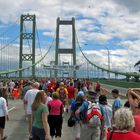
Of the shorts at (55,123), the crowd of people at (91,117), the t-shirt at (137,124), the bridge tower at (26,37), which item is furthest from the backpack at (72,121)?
the bridge tower at (26,37)

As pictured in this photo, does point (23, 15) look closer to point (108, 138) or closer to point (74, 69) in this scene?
point (74, 69)

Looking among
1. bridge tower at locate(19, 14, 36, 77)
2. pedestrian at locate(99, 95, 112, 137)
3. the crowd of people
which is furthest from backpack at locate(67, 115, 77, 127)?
bridge tower at locate(19, 14, 36, 77)

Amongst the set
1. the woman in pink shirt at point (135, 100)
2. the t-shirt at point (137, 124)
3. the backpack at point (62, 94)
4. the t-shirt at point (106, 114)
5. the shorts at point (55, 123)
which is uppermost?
the woman in pink shirt at point (135, 100)

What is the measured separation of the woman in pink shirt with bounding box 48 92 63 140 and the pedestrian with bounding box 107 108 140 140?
7.33 m

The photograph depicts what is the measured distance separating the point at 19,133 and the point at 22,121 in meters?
4.28

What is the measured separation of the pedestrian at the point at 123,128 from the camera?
16.4 feet

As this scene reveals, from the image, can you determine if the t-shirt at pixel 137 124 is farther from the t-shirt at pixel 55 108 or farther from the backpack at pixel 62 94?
the backpack at pixel 62 94

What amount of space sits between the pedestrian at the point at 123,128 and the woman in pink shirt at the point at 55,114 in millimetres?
7332

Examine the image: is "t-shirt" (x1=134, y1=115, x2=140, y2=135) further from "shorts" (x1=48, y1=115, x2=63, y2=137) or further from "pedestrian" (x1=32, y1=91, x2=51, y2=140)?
"shorts" (x1=48, y1=115, x2=63, y2=137)

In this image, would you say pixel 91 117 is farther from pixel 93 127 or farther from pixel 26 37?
pixel 26 37

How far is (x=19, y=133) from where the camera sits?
15.3m

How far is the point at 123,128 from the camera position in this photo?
5.02m

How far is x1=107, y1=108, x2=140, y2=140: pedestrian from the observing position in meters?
5.00

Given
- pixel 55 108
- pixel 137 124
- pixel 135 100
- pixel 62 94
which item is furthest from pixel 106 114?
pixel 62 94
